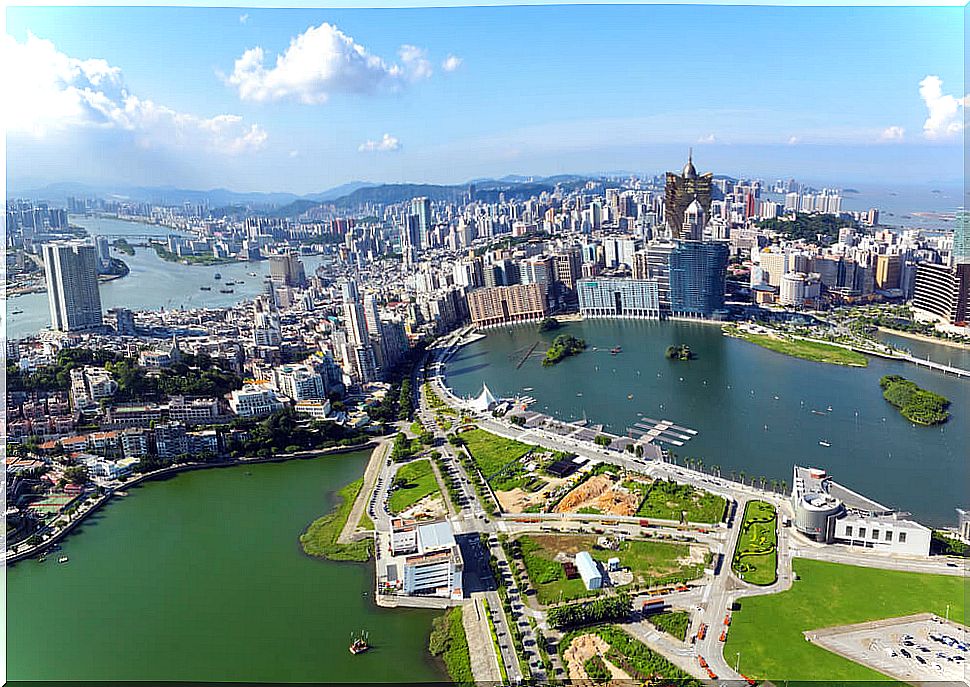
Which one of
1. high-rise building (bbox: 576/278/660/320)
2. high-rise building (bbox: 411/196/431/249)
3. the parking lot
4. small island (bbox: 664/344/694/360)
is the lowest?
the parking lot

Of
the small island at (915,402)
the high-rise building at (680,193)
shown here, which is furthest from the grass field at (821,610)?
the high-rise building at (680,193)

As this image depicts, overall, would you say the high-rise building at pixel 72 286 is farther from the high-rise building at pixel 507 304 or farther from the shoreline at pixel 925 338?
the shoreline at pixel 925 338

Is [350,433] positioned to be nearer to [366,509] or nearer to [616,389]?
[366,509]

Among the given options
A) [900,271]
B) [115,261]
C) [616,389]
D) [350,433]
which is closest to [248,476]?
[350,433]

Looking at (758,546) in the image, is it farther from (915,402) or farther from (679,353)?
(679,353)

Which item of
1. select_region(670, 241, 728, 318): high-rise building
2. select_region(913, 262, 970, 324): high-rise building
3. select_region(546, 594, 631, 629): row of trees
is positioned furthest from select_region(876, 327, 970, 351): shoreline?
select_region(546, 594, 631, 629): row of trees

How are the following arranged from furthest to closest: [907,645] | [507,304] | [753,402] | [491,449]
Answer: [507,304] → [753,402] → [491,449] → [907,645]

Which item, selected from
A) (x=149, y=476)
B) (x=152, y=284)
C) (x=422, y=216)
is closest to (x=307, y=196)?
(x=149, y=476)

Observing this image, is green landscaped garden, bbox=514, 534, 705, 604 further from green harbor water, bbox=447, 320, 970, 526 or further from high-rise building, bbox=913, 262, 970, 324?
high-rise building, bbox=913, 262, 970, 324
